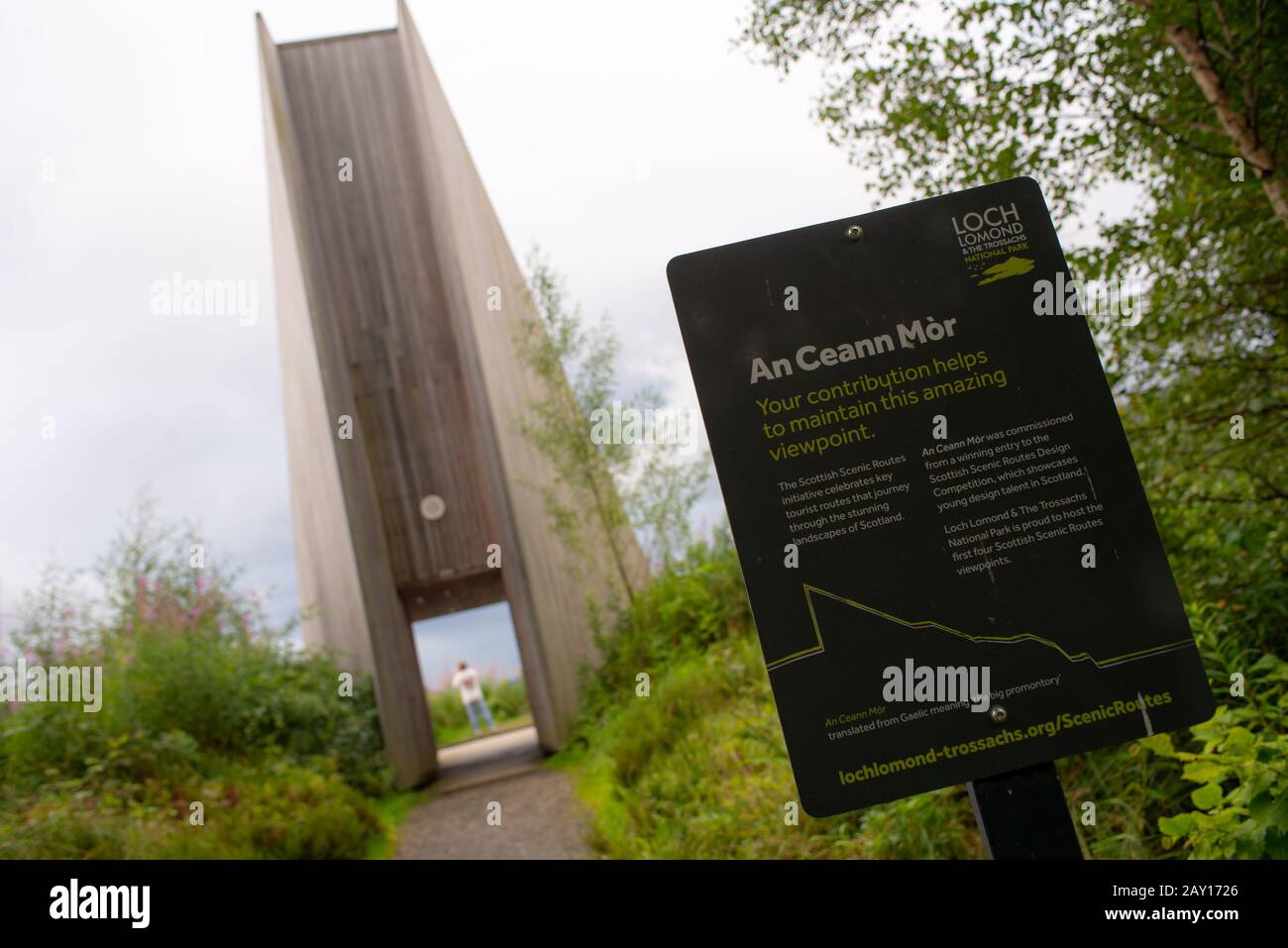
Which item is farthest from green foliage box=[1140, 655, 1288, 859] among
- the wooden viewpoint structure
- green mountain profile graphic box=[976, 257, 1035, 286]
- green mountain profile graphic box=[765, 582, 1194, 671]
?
the wooden viewpoint structure

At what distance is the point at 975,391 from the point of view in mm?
1604

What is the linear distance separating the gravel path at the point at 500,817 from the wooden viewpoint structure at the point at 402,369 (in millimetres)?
721

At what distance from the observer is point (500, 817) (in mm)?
7117

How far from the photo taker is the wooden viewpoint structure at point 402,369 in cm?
993

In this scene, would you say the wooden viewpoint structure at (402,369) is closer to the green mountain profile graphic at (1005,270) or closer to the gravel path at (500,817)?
the gravel path at (500,817)

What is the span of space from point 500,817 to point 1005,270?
654 centimetres

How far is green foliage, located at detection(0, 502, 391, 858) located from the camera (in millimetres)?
4949
